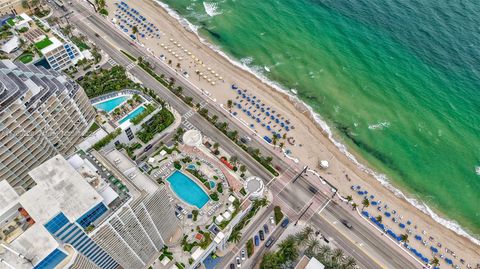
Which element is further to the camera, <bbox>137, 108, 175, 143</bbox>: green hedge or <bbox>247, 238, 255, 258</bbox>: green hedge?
<bbox>137, 108, 175, 143</bbox>: green hedge

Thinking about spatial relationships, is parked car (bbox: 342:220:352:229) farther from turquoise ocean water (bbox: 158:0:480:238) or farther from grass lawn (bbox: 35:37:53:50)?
grass lawn (bbox: 35:37:53:50)

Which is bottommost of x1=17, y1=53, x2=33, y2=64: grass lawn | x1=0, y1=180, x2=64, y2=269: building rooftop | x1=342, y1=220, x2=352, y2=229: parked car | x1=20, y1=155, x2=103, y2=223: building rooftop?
x1=342, y1=220, x2=352, y2=229: parked car

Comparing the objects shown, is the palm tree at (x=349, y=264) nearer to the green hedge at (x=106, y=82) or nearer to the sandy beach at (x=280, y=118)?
the sandy beach at (x=280, y=118)

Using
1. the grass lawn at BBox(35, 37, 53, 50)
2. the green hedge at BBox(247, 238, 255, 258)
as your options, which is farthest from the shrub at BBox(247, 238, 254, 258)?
the grass lawn at BBox(35, 37, 53, 50)

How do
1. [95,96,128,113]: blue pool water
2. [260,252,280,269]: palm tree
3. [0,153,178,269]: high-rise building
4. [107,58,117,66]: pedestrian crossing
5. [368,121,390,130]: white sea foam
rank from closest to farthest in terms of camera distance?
[0,153,178,269]: high-rise building
[260,252,280,269]: palm tree
[95,96,128,113]: blue pool water
[368,121,390,130]: white sea foam
[107,58,117,66]: pedestrian crossing

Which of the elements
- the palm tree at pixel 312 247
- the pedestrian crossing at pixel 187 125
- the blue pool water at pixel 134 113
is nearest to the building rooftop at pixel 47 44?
the blue pool water at pixel 134 113

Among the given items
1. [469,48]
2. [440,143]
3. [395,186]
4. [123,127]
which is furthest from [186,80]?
[469,48]

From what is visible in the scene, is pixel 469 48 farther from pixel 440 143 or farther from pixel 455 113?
pixel 440 143
